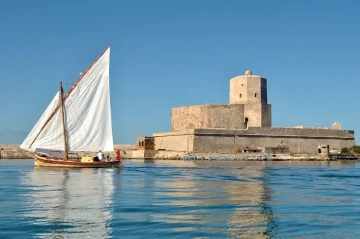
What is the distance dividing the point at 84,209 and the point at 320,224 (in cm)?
557

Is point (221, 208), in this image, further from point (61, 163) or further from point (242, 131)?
point (242, 131)

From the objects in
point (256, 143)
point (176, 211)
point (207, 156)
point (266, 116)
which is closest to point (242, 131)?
point (256, 143)

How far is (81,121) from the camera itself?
30859 millimetres

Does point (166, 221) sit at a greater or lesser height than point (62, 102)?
lesser

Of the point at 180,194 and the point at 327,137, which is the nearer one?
the point at 180,194

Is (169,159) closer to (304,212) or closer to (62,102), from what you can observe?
(62,102)

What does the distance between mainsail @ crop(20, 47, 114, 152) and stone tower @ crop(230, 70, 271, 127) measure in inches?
1028

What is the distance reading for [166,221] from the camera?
11438mm

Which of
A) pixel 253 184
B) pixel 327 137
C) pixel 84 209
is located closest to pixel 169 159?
pixel 327 137

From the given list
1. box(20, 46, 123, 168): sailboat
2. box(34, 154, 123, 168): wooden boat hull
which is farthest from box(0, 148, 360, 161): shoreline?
box(20, 46, 123, 168): sailboat

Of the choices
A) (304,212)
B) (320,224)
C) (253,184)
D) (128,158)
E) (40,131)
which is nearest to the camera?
(320,224)

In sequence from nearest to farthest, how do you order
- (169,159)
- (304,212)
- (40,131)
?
(304,212) → (40,131) → (169,159)

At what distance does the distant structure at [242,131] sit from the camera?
173 ft

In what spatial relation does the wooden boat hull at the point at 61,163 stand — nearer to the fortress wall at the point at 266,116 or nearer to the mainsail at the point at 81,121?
the mainsail at the point at 81,121
